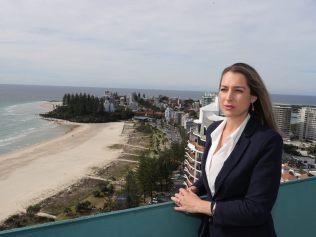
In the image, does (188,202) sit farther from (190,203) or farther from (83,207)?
(83,207)

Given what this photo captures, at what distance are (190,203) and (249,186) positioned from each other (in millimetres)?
294

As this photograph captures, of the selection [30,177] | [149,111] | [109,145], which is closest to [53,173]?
[30,177]

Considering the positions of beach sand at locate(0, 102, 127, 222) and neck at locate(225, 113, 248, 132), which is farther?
beach sand at locate(0, 102, 127, 222)

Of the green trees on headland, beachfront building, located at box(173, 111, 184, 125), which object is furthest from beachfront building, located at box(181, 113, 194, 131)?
the green trees on headland

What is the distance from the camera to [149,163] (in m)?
18.9

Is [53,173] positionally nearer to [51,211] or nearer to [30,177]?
[30,177]

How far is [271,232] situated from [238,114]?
48 centimetres

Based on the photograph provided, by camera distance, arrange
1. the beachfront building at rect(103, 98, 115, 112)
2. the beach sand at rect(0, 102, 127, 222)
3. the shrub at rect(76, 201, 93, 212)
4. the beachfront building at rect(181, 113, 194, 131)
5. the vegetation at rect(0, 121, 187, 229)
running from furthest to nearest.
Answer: the beachfront building at rect(103, 98, 115, 112) → the beachfront building at rect(181, 113, 194, 131) → the beach sand at rect(0, 102, 127, 222) → the shrub at rect(76, 201, 93, 212) → the vegetation at rect(0, 121, 187, 229)

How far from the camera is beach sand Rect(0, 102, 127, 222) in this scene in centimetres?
1730

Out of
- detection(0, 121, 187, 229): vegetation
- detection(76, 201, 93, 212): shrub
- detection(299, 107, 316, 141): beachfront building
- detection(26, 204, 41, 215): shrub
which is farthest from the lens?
detection(299, 107, 316, 141): beachfront building

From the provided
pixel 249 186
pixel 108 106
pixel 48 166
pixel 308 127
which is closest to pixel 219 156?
pixel 249 186

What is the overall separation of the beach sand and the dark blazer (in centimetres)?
1430

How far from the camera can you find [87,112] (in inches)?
2245

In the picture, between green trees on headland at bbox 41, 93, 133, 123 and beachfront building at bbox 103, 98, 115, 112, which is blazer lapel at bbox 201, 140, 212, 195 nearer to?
green trees on headland at bbox 41, 93, 133, 123
